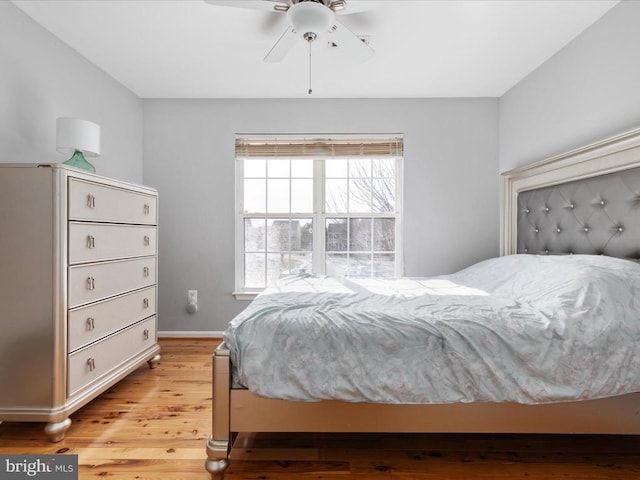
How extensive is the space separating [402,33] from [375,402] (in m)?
2.11

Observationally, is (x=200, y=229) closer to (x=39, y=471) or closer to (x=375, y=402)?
(x=39, y=471)

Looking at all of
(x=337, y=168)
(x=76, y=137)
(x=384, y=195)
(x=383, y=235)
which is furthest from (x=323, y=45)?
(x=383, y=235)

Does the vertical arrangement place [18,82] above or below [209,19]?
below

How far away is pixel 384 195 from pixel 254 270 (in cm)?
144

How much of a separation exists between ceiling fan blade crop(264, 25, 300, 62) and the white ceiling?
24cm

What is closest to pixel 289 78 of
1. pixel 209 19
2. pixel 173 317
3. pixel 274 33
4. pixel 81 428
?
pixel 274 33

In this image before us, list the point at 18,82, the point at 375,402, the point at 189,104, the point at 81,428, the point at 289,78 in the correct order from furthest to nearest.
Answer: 1. the point at 189,104
2. the point at 289,78
3. the point at 18,82
4. the point at 81,428
5. the point at 375,402

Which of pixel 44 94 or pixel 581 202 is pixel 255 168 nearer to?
pixel 44 94

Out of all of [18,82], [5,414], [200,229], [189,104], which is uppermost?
[189,104]

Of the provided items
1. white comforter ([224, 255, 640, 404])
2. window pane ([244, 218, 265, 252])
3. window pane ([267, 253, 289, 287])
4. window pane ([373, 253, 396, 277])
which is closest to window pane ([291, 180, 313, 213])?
window pane ([244, 218, 265, 252])

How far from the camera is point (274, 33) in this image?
2264 millimetres

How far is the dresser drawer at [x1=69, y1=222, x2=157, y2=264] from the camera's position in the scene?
73.4 inches

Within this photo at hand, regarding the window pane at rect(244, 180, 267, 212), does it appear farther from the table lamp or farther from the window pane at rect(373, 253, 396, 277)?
the table lamp

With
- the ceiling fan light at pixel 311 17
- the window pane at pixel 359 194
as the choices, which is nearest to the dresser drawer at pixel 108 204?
the ceiling fan light at pixel 311 17
